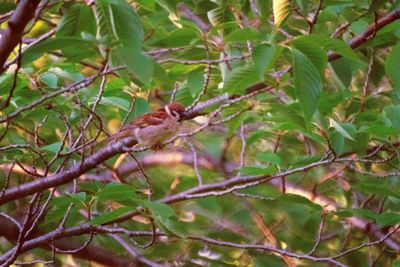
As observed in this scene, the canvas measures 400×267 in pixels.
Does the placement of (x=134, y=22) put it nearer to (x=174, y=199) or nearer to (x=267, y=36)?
(x=267, y=36)

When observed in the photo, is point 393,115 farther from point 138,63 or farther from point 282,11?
point 138,63

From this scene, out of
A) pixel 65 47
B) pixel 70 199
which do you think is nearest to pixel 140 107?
pixel 70 199

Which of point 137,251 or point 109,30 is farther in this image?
point 137,251

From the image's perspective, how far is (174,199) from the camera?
2.34 metres

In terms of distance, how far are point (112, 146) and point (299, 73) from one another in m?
0.57

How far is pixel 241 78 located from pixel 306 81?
0.19m

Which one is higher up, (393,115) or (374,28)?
(374,28)

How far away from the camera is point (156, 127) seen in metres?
2.10

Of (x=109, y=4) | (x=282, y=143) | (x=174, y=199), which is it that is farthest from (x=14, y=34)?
(x=282, y=143)

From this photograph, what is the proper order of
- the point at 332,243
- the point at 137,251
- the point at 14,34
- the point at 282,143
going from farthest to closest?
the point at 332,243 → the point at 282,143 → the point at 137,251 → the point at 14,34

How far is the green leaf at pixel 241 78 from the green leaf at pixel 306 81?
0.52 ft

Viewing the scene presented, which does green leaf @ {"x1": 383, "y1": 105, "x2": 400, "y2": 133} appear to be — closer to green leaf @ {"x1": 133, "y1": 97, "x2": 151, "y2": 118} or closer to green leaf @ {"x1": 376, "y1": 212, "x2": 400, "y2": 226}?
green leaf @ {"x1": 376, "y1": 212, "x2": 400, "y2": 226}

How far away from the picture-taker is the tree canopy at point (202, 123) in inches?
64.7

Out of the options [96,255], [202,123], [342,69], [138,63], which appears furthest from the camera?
[96,255]
